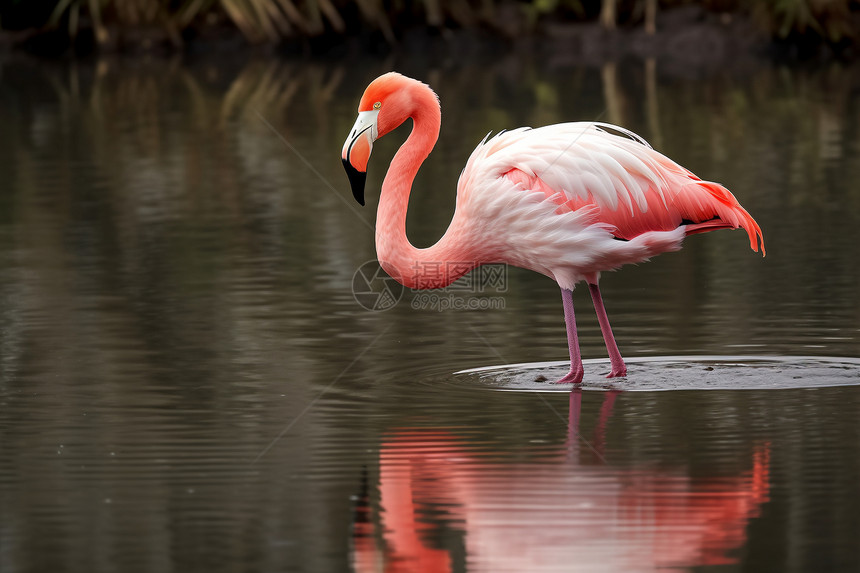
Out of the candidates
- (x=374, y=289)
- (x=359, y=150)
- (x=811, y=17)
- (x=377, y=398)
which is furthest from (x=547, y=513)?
(x=811, y=17)

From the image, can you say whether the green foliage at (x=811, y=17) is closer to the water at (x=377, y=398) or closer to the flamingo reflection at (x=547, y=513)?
the water at (x=377, y=398)

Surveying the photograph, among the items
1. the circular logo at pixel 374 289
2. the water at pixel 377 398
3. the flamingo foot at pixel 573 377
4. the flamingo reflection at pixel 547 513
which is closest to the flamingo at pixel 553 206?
the flamingo foot at pixel 573 377

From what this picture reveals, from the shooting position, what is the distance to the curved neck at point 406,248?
22.2 feet

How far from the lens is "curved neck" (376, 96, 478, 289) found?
6.77 meters

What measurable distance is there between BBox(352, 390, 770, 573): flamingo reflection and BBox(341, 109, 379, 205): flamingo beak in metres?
1.44

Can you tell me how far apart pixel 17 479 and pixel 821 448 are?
292cm

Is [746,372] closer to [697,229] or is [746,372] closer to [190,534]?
[697,229]

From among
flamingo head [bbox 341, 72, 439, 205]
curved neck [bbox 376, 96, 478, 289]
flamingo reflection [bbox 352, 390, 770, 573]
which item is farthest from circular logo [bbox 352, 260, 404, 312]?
flamingo reflection [bbox 352, 390, 770, 573]

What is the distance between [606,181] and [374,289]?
281cm

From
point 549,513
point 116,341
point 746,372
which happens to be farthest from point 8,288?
point 549,513

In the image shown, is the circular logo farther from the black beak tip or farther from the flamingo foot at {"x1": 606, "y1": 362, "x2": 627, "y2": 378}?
the flamingo foot at {"x1": 606, "y1": 362, "x2": 627, "y2": 378}

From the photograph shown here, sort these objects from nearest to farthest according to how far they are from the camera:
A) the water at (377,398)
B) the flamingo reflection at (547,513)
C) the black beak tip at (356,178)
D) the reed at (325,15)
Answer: the flamingo reflection at (547,513), the water at (377,398), the black beak tip at (356,178), the reed at (325,15)

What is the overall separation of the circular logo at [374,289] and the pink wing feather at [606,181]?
2013mm

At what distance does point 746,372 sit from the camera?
267 inches
